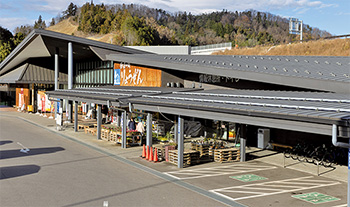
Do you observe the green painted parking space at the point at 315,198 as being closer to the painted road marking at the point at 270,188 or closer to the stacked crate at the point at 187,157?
the painted road marking at the point at 270,188

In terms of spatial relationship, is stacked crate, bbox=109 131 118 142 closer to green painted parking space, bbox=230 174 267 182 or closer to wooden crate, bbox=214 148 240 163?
wooden crate, bbox=214 148 240 163

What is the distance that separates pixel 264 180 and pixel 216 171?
2264 mm

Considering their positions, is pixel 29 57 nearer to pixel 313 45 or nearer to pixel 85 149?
pixel 85 149

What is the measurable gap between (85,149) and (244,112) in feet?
39.3

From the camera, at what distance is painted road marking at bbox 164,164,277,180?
14.7m

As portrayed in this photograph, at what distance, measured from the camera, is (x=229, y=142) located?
2408cm

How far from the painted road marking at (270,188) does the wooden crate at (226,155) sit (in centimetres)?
395

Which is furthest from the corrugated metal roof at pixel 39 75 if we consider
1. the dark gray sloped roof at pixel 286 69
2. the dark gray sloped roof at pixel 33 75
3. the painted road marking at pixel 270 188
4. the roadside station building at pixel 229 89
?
the painted road marking at pixel 270 188

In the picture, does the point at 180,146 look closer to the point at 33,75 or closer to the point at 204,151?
the point at 204,151

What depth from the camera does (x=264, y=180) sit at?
14094mm

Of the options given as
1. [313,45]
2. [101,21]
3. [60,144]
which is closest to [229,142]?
[60,144]

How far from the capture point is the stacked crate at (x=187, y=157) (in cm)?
1652

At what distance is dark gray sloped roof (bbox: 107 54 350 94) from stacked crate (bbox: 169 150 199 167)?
5396 mm

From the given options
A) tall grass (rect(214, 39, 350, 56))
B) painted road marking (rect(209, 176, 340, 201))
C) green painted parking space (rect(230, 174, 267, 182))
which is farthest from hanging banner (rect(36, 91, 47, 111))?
tall grass (rect(214, 39, 350, 56))
